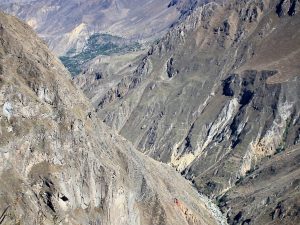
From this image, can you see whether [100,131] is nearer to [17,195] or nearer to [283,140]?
[17,195]

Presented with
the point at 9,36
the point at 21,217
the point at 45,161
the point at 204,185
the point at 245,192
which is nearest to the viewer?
the point at 21,217

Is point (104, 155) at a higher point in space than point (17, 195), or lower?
lower

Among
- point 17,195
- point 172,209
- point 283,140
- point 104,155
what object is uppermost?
point 17,195

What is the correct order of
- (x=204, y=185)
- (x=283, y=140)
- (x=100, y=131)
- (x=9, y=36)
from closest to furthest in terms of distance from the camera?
(x=9, y=36)
(x=100, y=131)
(x=204, y=185)
(x=283, y=140)

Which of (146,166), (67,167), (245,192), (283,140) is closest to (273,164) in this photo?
(245,192)

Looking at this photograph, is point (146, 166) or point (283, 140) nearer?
point (146, 166)

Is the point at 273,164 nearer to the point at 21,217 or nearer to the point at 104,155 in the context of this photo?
the point at 104,155
